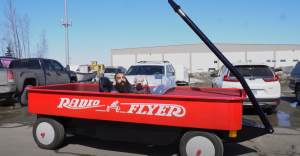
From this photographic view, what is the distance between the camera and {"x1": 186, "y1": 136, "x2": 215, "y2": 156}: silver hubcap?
3.55 m

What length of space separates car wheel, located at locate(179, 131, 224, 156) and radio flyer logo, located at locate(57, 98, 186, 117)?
393mm

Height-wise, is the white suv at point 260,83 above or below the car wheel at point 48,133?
above

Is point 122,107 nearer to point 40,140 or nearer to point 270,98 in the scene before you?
point 40,140

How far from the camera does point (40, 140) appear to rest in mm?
4512

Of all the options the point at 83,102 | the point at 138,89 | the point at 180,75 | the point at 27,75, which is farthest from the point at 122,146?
the point at 180,75

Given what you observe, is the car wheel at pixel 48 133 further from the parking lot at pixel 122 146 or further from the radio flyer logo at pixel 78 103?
the radio flyer logo at pixel 78 103

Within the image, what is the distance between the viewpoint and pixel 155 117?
3.65 meters

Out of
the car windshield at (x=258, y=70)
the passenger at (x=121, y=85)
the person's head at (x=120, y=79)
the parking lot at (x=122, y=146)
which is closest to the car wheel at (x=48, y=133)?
the parking lot at (x=122, y=146)

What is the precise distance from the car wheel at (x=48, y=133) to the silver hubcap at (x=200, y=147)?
7.69ft

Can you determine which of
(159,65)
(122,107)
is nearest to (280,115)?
(159,65)

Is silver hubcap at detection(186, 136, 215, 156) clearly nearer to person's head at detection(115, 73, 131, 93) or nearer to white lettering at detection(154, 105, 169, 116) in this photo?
white lettering at detection(154, 105, 169, 116)

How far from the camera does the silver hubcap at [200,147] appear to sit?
140 inches

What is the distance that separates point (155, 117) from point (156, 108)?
0.14m

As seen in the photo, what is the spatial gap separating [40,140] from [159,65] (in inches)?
255
